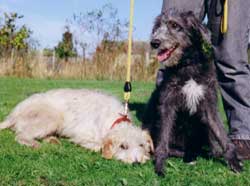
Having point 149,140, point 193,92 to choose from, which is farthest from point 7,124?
point 193,92

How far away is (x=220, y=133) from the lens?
5391 millimetres

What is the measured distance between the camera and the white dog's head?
5.55 metres

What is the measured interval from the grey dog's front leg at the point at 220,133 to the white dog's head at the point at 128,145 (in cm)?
75

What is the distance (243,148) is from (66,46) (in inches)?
994

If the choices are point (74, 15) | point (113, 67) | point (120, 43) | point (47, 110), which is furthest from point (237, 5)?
point (74, 15)

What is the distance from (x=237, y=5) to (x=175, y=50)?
1089 millimetres

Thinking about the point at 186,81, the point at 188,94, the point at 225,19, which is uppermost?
the point at 225,19

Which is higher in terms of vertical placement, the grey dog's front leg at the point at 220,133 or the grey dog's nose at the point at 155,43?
the grey dog's nose at the point at 155,43

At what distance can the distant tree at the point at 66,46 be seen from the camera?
29278 millimetres

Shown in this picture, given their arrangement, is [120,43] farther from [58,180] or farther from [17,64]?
[58,180]

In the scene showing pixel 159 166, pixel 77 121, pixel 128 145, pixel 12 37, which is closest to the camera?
pixel 159 166

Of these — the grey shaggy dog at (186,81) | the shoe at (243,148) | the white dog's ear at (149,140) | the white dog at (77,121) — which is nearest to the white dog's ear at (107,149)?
the white dog at (77,121)

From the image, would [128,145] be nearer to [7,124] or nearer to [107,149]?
[107,149]

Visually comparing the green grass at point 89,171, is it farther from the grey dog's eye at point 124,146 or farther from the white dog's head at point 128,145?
the grey dog's eye at point 124,146
